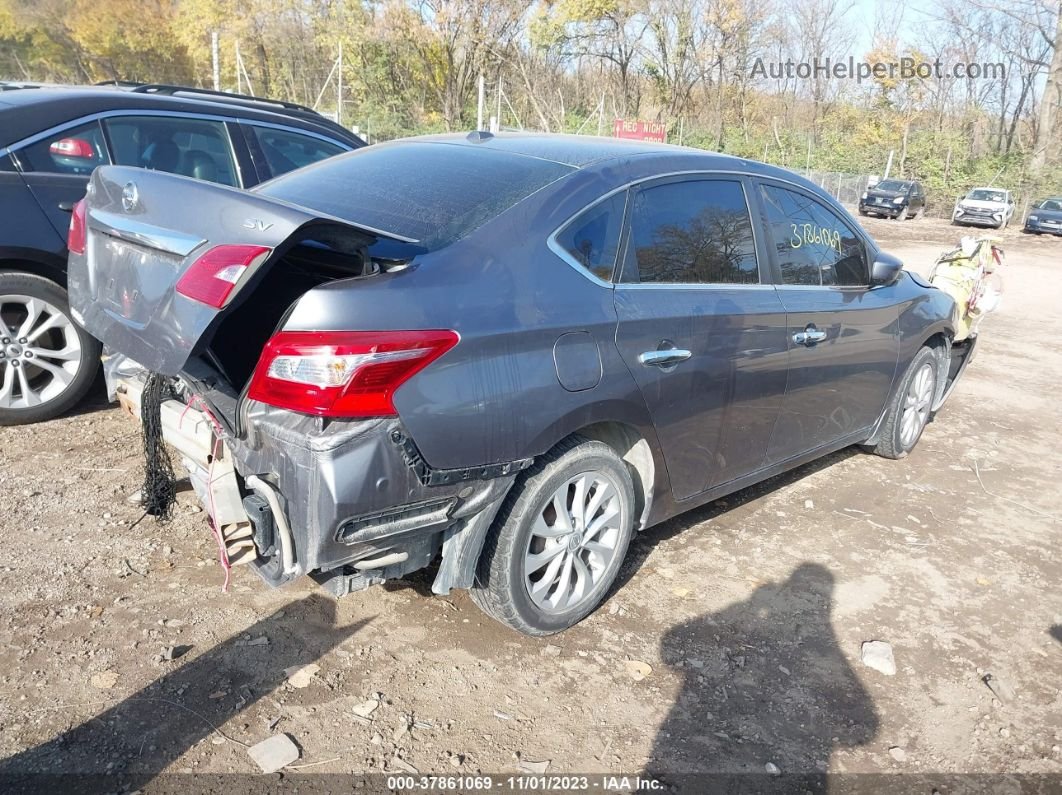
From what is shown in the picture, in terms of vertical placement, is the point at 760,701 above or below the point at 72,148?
below

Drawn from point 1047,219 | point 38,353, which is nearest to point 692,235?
point 38,353

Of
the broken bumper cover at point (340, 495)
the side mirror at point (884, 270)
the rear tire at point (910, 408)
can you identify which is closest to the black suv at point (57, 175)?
the broken bumper cover at point (340, 495)

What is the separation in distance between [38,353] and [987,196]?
33.7m

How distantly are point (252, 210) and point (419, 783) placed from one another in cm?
171

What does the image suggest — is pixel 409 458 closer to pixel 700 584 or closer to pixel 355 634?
pixel 355 634

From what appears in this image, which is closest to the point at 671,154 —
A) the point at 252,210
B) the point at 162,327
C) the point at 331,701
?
the point at 252,210

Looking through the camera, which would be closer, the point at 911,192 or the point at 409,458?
the point at 409,458

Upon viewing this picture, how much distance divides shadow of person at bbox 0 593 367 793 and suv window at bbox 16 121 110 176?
2.86 meters

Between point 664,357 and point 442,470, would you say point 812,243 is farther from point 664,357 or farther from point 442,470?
point 442,470

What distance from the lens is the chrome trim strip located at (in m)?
2.49

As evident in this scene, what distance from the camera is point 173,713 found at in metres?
2.55

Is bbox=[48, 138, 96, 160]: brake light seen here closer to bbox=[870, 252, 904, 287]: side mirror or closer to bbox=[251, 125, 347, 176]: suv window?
bbox=[251, 125, 347, 176]: suv window

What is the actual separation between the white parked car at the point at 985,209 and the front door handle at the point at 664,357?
32126 millimetres

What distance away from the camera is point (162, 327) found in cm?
250
